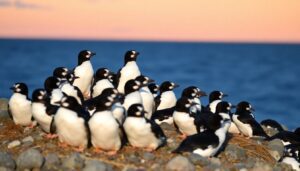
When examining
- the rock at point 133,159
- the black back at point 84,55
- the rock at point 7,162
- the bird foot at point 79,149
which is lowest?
the rock at point 7,162

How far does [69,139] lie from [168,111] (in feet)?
11.6

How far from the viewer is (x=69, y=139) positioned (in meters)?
13.5

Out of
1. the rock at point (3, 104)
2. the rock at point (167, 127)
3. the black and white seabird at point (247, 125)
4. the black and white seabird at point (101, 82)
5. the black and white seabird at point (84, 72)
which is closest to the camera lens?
the rock at point (167, 127)

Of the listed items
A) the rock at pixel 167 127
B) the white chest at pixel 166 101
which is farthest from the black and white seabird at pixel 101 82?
the rock at pixel 167 127

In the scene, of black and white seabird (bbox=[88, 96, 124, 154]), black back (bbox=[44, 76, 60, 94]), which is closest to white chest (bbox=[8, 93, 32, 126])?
black back (bbox=[44, 76, 60, 94])

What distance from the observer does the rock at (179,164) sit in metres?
12.8

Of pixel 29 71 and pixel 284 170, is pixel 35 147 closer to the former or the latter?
pixel 284 170

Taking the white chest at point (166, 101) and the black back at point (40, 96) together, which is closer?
the black back at point (40, 96)

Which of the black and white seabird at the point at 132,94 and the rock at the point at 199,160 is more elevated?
the black and white seabird at the point at 132,94

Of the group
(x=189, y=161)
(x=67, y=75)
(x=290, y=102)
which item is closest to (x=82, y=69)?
(x=67, y=75)

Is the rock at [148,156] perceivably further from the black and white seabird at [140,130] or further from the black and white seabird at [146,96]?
the black and white seabird at [146,96]

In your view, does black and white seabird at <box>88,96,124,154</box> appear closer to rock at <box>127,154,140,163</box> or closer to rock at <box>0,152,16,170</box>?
rock at <box>127,154,140,163</box>

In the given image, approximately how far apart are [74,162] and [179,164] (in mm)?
1985

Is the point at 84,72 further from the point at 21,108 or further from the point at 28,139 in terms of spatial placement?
the point at 28,139
